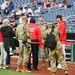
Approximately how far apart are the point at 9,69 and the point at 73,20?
930cm

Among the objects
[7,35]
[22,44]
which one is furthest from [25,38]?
[7,35]

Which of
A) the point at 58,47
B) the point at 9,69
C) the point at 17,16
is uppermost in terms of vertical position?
the point at 17,16

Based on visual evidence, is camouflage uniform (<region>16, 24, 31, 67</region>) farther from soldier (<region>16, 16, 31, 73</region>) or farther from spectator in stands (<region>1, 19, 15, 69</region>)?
spectator in stands (<region>1, 19, 15, 69</region>)

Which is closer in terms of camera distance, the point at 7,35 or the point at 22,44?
the point at 22,44

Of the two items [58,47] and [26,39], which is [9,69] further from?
[58,47]

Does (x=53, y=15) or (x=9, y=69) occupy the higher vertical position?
(x=53, y=15)

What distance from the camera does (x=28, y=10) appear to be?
983 inches

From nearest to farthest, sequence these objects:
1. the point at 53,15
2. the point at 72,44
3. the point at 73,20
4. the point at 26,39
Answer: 1. the point at 26,39
2. the point at 72,44
3. the point at 73,20
4. the point at 53,15

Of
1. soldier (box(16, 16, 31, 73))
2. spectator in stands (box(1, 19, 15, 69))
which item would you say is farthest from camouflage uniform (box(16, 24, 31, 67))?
spectator in stands (box(1, 19, 15, 69))

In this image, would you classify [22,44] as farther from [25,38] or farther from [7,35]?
[7,35]

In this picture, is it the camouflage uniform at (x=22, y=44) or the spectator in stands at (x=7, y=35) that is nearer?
the camouflage uniform at (x=22, y=44)

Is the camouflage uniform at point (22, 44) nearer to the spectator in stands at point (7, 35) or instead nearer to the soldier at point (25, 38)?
the soldier at point (25, 38)

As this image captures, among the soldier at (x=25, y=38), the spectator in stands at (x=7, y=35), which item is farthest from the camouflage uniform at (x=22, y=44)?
the spectator in stands at (x=7, y=35)

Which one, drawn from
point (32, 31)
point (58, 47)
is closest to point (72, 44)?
point (32, 31)
